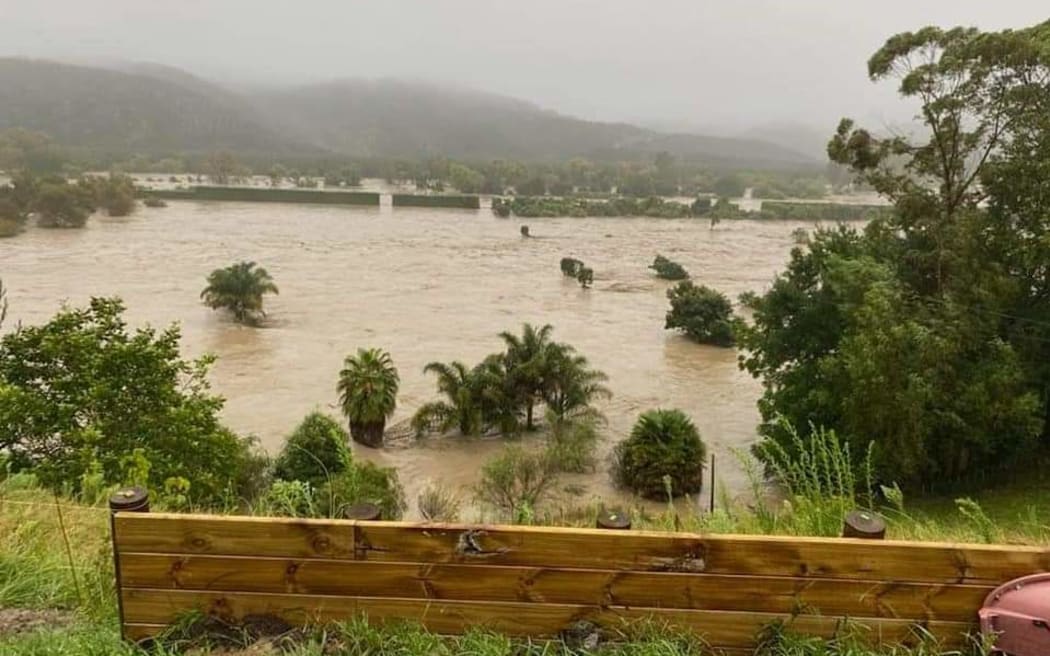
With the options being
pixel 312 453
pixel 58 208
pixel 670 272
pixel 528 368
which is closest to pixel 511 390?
pixel 528 368

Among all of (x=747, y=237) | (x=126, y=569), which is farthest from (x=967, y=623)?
(x=747, y=237)

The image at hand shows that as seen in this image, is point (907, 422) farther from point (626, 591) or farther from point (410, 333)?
point (410, 333)

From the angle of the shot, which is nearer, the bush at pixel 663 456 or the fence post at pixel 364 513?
the fence post at pixel 364 513

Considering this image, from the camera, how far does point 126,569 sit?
2.26 meters

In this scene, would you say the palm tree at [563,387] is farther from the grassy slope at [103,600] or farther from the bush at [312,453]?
the grassy slope at [103,600]

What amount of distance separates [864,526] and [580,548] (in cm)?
88

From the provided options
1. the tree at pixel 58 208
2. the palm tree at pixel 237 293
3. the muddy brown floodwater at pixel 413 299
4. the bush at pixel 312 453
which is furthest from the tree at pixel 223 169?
the bush at pixel 312 453

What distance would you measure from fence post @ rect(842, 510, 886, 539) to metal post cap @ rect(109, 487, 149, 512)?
7.30 feet

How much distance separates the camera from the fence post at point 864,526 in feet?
7.42

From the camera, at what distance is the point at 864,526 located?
7.51 ft

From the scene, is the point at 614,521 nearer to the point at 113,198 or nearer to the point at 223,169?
the point at 113,198

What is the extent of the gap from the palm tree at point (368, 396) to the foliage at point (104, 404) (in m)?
5.51

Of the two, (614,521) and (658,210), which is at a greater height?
(614,521)

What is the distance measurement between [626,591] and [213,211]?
277 feet
